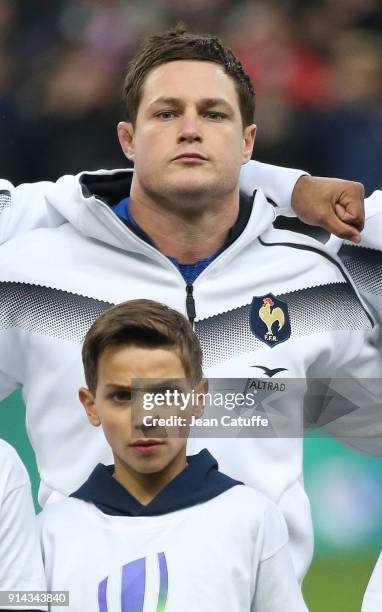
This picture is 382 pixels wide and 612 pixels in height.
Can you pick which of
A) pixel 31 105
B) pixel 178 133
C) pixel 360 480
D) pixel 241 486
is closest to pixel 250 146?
pixel 178 133

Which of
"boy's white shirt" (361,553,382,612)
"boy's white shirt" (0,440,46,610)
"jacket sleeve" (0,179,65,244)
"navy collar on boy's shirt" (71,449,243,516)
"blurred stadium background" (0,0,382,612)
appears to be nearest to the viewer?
"boy's white shirt" (0,440,46,610)

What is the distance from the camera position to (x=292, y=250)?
3.08m

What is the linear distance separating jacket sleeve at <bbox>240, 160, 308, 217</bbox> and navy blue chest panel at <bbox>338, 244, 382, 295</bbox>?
0.56 feet

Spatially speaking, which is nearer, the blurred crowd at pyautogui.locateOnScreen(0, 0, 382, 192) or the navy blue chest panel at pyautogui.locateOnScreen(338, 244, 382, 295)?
the navy blue chest panel at pyautogui.locateOnScreen(338, 244, 382, 295)

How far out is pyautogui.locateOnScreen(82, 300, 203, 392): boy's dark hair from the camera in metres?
2.54

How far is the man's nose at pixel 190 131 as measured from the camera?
2.88 m

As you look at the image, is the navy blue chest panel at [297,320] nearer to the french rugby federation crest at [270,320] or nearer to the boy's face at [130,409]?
the french rugby federation crest at [270,320]

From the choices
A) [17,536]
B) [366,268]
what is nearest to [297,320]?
[366,268]

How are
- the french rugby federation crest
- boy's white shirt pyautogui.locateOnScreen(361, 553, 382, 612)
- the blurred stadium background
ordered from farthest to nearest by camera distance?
the blurred stadium background
the french rugby federation crest
boy's white shirt pyautogui.locateOnScreen(361, 553, 382, 612)

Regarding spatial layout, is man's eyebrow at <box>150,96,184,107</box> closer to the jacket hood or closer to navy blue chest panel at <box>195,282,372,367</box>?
the jacket hood

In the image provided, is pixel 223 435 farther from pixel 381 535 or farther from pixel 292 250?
pixel 381 535

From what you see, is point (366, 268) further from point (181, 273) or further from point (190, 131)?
point (190, 131)

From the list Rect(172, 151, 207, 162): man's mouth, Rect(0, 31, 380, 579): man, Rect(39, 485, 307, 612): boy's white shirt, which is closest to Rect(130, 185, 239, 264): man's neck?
Rect(0, 31, 380, 579): man

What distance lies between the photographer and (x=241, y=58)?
4.37m
